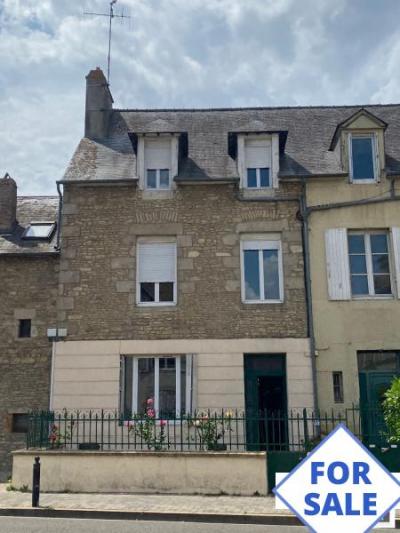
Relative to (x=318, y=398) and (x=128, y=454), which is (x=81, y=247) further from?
(x=318, y=398)

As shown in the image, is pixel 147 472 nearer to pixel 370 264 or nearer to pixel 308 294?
pixel 308 294

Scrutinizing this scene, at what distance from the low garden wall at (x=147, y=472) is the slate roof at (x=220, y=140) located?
6.52 meters

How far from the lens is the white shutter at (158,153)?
1452cm

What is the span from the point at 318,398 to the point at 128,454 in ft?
14.9

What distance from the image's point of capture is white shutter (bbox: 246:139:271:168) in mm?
14492

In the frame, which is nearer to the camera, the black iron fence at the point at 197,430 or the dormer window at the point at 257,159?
the black iron fence at the point at 197,430

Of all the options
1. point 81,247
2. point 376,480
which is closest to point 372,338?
point 81,247

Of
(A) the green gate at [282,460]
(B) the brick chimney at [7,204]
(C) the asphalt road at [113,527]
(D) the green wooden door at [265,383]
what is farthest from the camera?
(B) the brick chimney at [7,204]

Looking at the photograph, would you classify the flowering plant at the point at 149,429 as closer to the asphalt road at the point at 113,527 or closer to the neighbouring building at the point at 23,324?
the asphalt road at the point at 113,527

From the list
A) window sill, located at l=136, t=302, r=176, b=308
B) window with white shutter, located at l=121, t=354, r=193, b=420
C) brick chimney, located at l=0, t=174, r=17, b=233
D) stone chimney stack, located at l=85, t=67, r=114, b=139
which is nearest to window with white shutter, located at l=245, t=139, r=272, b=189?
window sill, located at l=136, t=302, r=176, b=308

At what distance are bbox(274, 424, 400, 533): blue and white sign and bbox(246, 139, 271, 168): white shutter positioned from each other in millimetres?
11043

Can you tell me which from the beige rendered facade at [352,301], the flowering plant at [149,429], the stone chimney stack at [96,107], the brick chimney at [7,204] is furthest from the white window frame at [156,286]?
the brick chimney at [7,204]

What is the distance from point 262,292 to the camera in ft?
45.1

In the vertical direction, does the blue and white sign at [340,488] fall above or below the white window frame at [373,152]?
below
